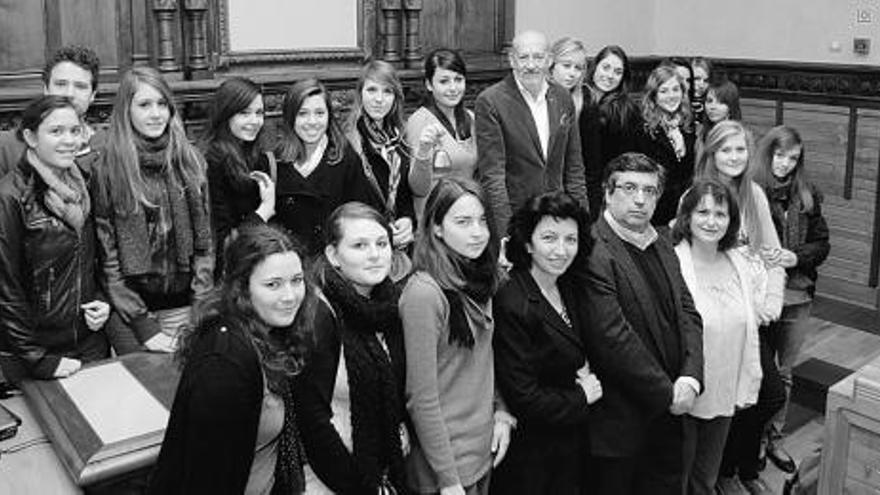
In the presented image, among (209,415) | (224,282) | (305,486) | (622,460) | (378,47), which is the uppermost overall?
(378,47)

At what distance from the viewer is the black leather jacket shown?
2.22m

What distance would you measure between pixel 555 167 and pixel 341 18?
1834 millimetres

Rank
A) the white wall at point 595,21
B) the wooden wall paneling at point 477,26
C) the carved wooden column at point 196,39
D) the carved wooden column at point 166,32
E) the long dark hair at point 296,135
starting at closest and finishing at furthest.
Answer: the long dark hair at point 296,135 → the carved wooden column at point 166,32 → the carved wooden column at point 196,39 → the wooden wall paneling at point 477,26 → the white wall at point 595,21

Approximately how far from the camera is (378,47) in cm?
496

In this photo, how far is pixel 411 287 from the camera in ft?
7.22

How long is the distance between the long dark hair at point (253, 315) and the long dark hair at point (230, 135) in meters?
1.04

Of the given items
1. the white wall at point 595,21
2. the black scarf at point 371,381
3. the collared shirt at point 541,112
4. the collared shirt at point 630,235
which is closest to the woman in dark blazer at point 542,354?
the collared shirt at point 630,235

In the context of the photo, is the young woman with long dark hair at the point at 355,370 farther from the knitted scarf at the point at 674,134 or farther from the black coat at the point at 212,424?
the knitted scarf at the point at 674,134

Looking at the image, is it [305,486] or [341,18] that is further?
[341,18]

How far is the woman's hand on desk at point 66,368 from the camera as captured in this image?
2.24 meters

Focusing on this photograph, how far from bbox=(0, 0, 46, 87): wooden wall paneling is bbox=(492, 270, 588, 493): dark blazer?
246 cm

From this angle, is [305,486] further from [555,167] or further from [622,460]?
[555,167]

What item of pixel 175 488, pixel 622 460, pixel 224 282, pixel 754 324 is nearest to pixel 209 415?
pixel 175 488

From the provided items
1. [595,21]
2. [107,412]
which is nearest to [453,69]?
[107,412]
